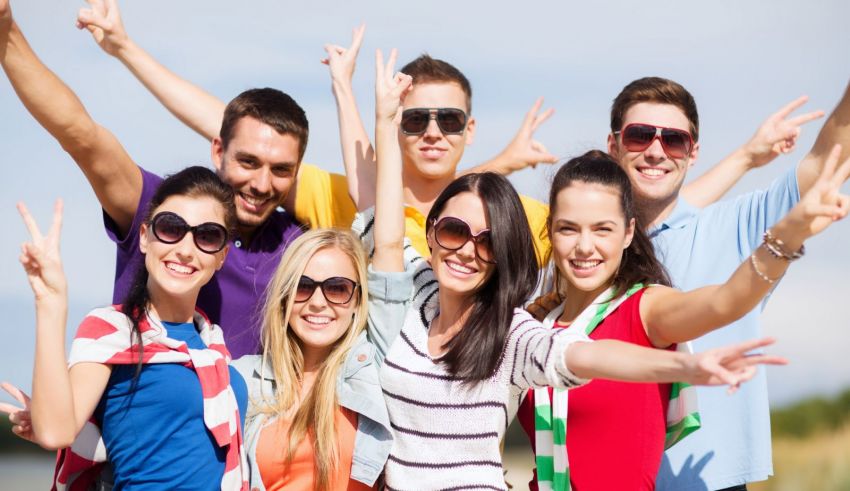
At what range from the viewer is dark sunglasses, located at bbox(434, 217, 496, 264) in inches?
154

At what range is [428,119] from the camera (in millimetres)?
5480

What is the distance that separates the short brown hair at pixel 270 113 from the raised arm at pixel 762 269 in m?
2.31

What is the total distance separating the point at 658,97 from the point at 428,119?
1.31 meters

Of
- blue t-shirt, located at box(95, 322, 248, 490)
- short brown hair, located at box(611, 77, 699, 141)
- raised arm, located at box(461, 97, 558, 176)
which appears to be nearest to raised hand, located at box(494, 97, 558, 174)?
raised arm, located at box(461, 97, 558, 176)

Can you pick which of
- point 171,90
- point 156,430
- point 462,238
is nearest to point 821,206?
point 462,238

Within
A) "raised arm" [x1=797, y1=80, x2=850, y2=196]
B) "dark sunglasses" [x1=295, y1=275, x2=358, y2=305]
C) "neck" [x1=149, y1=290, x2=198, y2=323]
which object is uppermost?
"raised arm" [x1=797, y1=80, x2=850, y2=196]

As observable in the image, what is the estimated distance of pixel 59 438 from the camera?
346 centimetres

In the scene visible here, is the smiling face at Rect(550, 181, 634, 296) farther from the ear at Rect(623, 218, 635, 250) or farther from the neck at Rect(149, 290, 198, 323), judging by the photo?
the neck at Rect(149, 290, 198, 323)

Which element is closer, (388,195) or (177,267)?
(177,267)

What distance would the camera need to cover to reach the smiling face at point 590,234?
3955 millimetres

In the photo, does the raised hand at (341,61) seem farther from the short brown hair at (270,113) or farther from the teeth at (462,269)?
the teeth at (462,269)

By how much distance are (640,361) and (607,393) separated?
1.87ft

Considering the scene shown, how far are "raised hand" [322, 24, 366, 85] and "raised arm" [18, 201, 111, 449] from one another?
199 centimetres

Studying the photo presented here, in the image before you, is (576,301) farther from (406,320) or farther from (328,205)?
(328,205)
